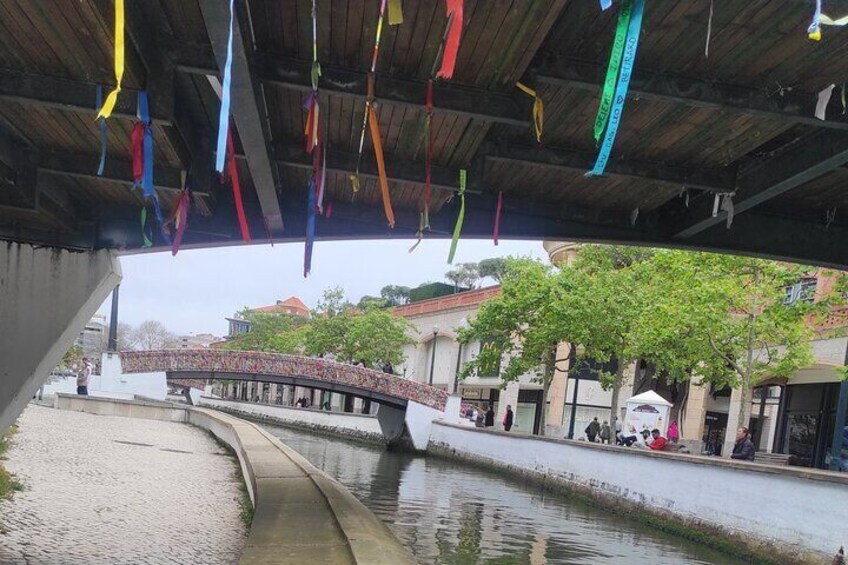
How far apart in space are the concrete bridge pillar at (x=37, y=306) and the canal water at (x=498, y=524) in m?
5.76

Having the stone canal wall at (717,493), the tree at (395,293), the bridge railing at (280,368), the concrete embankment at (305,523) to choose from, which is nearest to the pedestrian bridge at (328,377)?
the bridge railing at (280,368)

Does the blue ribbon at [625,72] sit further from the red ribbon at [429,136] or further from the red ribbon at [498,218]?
the red ribbon at [498,218]

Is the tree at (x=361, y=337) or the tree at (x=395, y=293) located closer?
the tree at (x=361, y=337)

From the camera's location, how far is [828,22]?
322cm

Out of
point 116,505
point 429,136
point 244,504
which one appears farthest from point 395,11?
point 244,504

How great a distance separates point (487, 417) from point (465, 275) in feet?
146

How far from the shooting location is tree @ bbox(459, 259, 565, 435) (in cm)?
2438

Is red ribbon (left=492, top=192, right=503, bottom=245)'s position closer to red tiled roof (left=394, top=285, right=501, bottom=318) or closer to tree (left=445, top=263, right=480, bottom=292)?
red tiled roof (left=394, top=285, right=501, bottom=318)

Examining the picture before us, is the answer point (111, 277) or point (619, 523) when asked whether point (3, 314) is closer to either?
point (111, 277)

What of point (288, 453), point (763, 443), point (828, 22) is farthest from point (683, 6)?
point (763, 443)

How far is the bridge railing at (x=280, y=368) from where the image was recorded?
32625 mm

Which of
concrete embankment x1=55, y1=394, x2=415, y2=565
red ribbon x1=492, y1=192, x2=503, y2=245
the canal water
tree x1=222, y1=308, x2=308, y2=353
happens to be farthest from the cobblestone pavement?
tree x1=222, y1=308, x2=308, y2=353

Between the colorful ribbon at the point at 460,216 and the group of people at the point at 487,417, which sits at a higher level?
the colorful ribbon at the point at 460,216

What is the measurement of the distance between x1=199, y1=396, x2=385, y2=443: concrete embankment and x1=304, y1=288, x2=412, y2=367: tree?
432 centimetres
